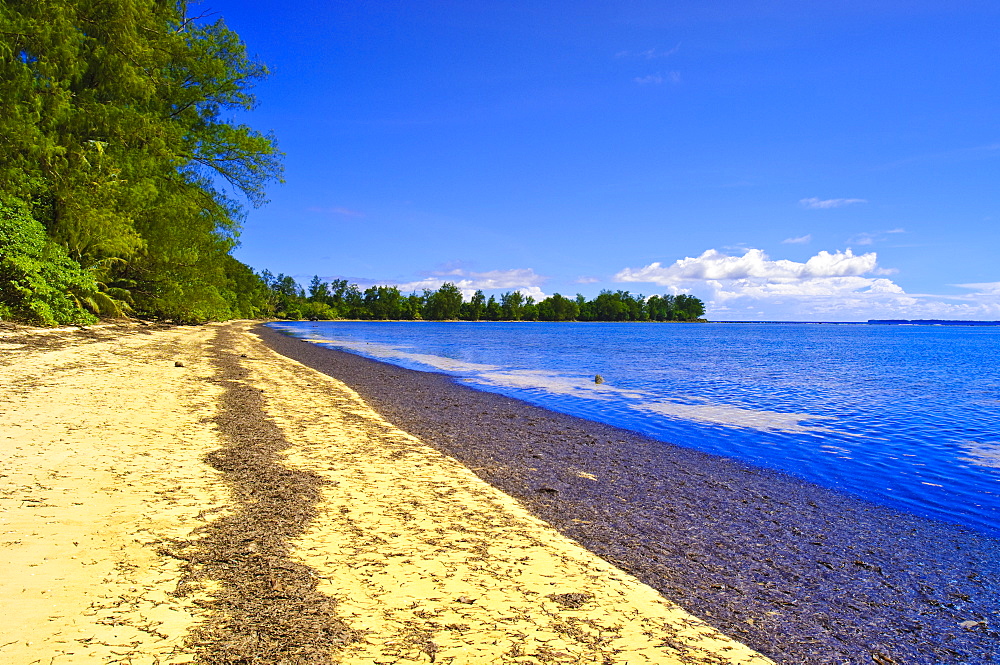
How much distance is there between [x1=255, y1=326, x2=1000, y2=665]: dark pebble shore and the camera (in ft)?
14.9

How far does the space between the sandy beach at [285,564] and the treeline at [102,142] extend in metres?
18.9

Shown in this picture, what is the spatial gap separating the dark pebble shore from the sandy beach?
549 mm

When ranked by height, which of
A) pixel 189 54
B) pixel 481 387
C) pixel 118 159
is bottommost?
pixel 481 387

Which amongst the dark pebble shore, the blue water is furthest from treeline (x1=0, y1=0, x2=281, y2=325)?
the dark pebble shore

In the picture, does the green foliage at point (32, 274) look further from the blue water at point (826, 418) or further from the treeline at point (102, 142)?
the blue water at point (826, 418)

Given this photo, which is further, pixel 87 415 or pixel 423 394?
pixel 423 394

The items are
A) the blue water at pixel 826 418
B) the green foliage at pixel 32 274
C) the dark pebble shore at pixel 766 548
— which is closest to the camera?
the dark pebble shore at pixel 766 548

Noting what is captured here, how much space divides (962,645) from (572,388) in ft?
63.6

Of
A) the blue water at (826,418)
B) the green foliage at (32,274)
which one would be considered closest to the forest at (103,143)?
the green foliage at (32,274)

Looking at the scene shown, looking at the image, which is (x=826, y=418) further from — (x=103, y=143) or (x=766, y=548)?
(x=103, y=143)

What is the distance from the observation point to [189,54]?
30.0 m

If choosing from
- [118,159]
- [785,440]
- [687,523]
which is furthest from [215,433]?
[118,159]

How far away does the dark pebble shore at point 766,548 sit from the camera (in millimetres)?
4539

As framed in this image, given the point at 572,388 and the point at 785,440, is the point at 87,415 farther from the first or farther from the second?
the point at 572,388
